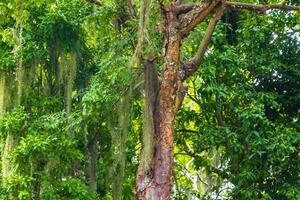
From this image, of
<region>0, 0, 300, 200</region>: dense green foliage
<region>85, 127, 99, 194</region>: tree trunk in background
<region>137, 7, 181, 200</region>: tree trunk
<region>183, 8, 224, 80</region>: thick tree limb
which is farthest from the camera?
<region>85, 127, 99, 194</region>: tree trunk in background

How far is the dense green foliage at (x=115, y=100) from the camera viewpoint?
A: 5.56 m

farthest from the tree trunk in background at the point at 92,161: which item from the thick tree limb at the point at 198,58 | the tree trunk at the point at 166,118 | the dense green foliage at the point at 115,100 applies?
the tree trunk at the point at 166,118

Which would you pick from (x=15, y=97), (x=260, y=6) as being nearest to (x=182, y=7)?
(x=260, y=6)

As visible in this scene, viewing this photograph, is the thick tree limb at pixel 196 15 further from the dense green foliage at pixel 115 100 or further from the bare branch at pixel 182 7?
the dense green foliage at pixel 115 100

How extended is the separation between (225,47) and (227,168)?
1.58 meters

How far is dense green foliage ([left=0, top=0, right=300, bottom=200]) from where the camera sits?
5.56 m

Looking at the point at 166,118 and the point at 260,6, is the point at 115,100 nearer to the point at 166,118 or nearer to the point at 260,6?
the point at 166,118

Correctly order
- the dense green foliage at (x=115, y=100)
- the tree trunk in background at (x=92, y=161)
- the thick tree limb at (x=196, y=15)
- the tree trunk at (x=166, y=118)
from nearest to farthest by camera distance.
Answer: the tree trunk at (x=166, y=118) → the thick tree limb at (x=196, y=15) → the dense green foliage at (x=115, y=100) → the tree trunk in background at (x=92, y=161)

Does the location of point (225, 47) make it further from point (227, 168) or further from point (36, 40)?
point (36, 40)

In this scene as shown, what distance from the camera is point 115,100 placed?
5.54 meters

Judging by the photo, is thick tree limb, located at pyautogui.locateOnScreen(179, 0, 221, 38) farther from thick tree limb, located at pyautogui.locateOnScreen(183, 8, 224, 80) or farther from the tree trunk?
thick tree limb, located at pyautogui.locateOnScreen(183, 8, 224, 80)

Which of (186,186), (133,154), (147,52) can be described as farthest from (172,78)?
(186,186)

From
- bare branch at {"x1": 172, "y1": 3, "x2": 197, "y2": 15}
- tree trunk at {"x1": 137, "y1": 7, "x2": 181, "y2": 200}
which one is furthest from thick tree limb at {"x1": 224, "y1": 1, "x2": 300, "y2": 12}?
tree trunk at {"x1": 137, "y1": 7, "x2": 181, "y2": 200}

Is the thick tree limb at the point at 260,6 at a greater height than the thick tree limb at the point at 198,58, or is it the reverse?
the thick tree limb at the point at 260,6
